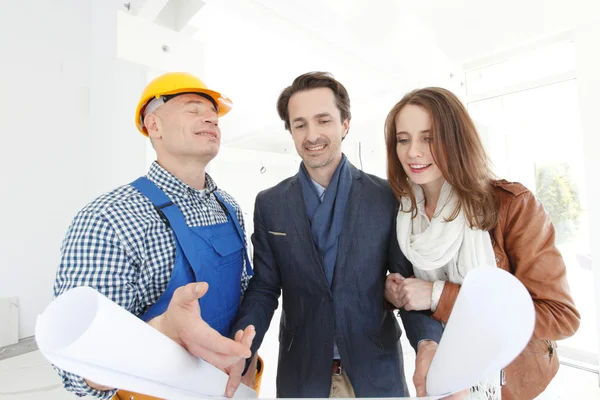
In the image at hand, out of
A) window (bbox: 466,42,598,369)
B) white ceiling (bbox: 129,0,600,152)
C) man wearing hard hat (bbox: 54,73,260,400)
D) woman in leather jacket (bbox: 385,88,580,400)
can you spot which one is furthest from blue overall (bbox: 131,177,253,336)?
window (bbox: 466,42,598,369)

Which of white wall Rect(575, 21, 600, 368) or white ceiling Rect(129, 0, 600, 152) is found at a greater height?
white ceiling Rect(129, 0, 600, 152)

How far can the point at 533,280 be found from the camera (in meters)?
0.91

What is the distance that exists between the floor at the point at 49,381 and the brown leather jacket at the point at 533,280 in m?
1.18

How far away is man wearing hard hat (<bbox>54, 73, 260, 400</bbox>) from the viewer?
669 mm

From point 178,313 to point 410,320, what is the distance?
2.51ft

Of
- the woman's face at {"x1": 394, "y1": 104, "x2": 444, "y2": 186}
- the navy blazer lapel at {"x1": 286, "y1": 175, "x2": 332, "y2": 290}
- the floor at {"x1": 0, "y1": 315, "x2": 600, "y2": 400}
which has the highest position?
the woman's face at {"x1": 394, "y1": 104, "x2": 444, "y2": 186}

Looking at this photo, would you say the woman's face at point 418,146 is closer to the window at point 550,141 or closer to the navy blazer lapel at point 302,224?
the navy blazer lapel at point 302,224

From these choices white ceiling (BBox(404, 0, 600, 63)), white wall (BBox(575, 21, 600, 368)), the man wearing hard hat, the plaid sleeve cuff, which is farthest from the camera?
white ceiling (BBox(404, 0, 600, 63))

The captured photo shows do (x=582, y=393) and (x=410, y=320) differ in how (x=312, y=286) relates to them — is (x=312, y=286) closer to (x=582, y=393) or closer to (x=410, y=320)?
(x=410, y=320)

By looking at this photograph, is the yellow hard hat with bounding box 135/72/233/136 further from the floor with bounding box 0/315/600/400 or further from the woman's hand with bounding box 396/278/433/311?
the floor with bounding box 0/315/600/400

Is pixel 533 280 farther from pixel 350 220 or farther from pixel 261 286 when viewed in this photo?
pixel 261 286

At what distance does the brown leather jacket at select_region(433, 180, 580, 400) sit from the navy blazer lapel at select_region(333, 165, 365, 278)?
0.35 meters

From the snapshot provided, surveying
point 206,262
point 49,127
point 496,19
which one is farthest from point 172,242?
point 496,19

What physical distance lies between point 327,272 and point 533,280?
2.06 ft
